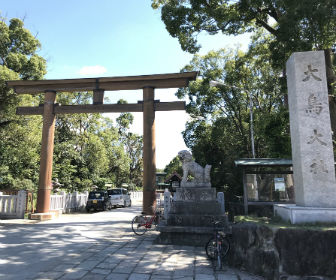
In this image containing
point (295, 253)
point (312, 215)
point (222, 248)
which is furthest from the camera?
point (222, 248)

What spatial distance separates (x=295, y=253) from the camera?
4246 millimetres

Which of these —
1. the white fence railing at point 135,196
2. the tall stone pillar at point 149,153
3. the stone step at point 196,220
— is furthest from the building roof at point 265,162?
the white fence railing at point 135,196

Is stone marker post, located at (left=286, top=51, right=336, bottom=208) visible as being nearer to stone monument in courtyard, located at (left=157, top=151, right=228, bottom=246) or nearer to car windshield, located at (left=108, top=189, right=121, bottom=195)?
stone monument in courtyard, located at (left=157, top=151, right=228, bottom=246)

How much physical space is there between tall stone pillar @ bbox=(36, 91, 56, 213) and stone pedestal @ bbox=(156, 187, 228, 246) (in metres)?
6.93

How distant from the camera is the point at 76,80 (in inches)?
489

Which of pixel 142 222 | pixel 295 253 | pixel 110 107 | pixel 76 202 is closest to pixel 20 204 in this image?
pixel 76 202

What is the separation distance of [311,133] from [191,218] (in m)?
4.29

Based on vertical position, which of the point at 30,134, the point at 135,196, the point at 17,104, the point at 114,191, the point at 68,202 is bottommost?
the point at 135,196

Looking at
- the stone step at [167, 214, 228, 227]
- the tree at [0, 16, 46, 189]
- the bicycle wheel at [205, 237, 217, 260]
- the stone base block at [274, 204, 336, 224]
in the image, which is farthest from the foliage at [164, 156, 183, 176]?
the stone base block at [274, 204, 336, 224]

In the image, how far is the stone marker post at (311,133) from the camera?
5.09 metres

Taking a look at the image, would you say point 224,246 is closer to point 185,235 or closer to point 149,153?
point 185,235

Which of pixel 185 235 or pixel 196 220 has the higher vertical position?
pixel 196 220

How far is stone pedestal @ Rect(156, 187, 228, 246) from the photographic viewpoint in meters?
7.45

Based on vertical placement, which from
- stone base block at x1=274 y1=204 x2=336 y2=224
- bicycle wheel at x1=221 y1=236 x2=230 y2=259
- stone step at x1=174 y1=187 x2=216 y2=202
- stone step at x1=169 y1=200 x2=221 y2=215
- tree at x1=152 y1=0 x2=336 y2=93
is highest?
tree at x1=152 y1=0 x2=336 y2=93
